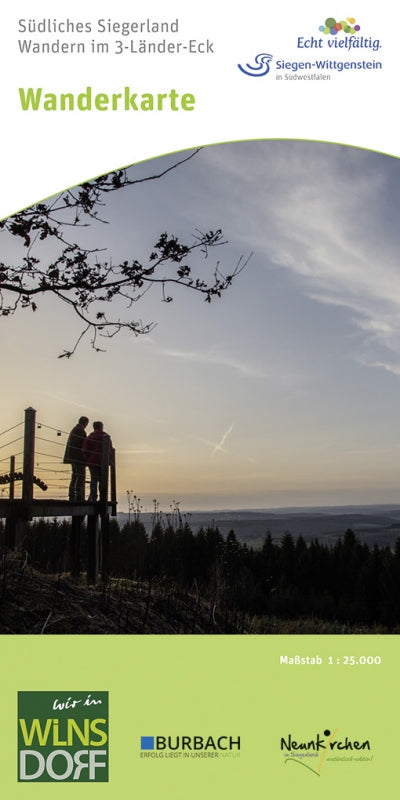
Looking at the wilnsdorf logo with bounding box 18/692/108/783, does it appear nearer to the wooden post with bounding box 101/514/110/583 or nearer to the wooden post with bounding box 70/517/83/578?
the wooden post with bounding box 70/517/83/578

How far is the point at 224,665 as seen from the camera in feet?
15.1

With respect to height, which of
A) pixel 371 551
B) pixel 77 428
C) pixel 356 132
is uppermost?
pixel 356 132

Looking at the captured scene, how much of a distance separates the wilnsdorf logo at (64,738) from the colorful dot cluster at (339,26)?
18.0 ft

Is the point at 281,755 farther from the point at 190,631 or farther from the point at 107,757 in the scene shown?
the point at 190,631

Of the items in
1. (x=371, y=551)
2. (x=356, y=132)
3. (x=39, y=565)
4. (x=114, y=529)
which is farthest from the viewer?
(x=371, y=551)

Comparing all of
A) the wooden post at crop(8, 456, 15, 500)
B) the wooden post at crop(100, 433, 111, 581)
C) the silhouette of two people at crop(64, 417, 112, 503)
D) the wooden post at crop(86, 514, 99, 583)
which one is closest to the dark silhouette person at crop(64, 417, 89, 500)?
Result: the silhouette of two people at crop(64, 417, 112, 503)

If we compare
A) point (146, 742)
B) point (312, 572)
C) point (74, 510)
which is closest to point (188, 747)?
point (146, 742)

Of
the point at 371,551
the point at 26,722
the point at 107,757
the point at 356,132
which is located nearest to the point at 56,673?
the point at 26,722

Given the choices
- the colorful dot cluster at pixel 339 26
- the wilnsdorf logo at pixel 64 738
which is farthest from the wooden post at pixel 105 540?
the colorful dot cluster at pixel 339 26

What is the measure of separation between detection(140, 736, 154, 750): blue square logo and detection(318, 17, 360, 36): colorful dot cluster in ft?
18.5

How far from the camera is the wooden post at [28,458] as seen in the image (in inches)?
381

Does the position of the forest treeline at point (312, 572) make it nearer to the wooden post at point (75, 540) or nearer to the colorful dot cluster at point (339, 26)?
the wooden post at point (75, 540)

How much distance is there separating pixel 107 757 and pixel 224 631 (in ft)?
12.9

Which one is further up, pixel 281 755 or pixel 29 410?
pixel 29 410
